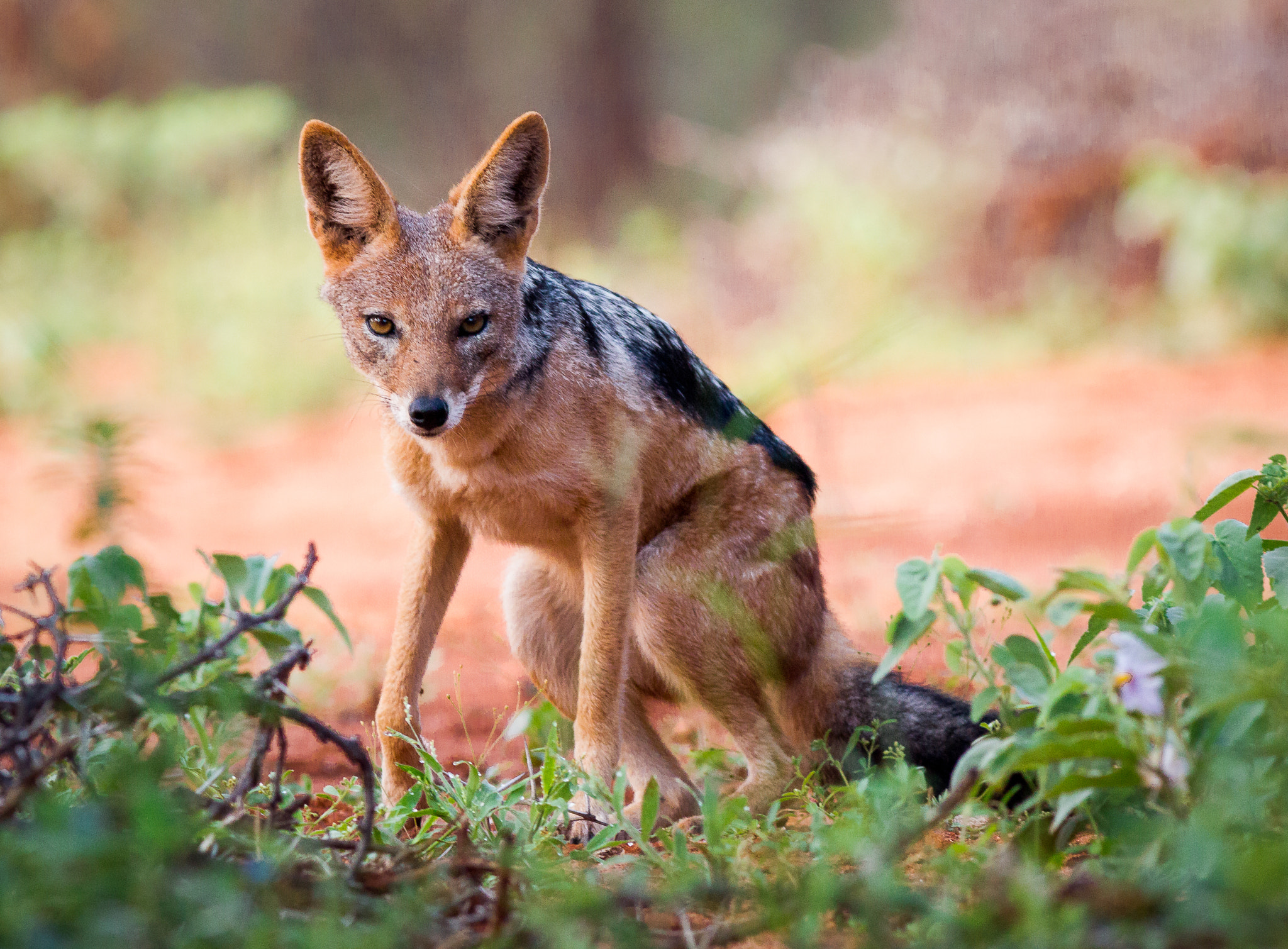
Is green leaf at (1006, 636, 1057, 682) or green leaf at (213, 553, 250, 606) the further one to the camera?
green leaf at (213, 553, 250, 606)

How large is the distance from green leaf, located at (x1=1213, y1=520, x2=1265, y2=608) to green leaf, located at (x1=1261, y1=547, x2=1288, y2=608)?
0.09ft

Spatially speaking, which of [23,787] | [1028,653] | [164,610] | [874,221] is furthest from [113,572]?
[874,221]

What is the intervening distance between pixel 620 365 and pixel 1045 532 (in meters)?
4.29

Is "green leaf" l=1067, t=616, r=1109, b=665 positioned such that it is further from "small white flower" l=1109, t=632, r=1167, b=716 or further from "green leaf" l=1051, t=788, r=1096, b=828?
"green leaf" l=1051, t=788, r=1096, b=828

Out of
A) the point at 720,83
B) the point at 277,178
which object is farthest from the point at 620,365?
the point at 720,83

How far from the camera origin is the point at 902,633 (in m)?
2.51

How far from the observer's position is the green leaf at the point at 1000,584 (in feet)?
7.93

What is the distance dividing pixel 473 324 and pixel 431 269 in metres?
0.23

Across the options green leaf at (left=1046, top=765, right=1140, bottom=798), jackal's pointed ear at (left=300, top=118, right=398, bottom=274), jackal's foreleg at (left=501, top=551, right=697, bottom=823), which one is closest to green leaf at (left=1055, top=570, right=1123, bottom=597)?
green leaf at (left=1046, top=765, right=1140, bottom=798)

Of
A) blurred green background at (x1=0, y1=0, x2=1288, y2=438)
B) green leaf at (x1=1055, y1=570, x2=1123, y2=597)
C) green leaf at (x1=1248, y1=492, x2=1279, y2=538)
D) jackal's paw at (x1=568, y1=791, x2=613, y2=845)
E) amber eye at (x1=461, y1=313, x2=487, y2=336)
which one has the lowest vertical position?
jackal's paw at (x1=568, y1=791, x2=613, y2=845)

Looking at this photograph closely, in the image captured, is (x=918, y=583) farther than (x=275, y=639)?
No

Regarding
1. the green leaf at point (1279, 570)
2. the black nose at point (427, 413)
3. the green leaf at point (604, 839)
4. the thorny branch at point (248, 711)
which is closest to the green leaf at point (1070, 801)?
the green leaf at point (1279, 570)

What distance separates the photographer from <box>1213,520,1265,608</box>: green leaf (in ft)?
9.01

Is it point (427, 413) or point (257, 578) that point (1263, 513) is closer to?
point (427, 413)
